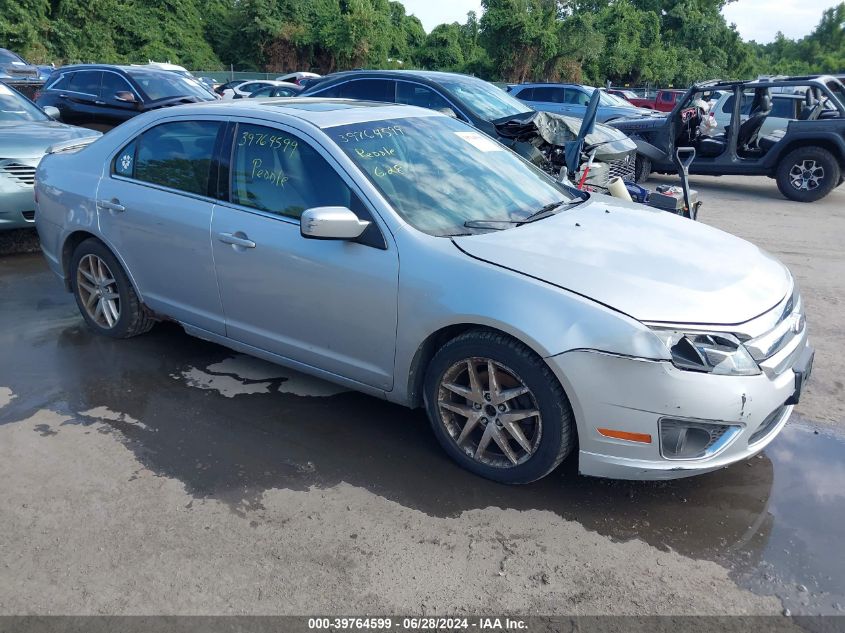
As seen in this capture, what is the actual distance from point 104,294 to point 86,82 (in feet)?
27.3

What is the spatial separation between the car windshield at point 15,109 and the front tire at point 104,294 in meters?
4.07

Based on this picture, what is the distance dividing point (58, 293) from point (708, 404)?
5426mm

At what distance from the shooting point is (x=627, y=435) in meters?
2.96

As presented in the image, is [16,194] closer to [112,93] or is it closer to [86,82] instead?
[112,93]

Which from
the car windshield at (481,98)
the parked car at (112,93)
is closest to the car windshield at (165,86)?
the parked car at (112,93)

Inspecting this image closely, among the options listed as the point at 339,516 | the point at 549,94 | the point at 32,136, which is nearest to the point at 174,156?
the point at 339,516

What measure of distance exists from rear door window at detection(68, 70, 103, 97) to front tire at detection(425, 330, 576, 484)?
34.1ft

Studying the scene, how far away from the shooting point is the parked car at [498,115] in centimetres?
755

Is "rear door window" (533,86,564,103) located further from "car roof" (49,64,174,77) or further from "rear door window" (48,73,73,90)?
"rear door window" (48,73,73,90)

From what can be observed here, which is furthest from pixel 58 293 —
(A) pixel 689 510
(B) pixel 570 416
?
(A) pixel 689 510

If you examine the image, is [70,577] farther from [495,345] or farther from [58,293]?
[58,293]

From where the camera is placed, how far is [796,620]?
101 inches

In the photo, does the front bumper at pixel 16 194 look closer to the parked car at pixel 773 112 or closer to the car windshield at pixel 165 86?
the car windshield at pixel 165 86

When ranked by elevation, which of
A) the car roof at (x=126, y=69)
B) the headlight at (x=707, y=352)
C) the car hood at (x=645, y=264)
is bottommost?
the headlight at (x=707, y=352)
